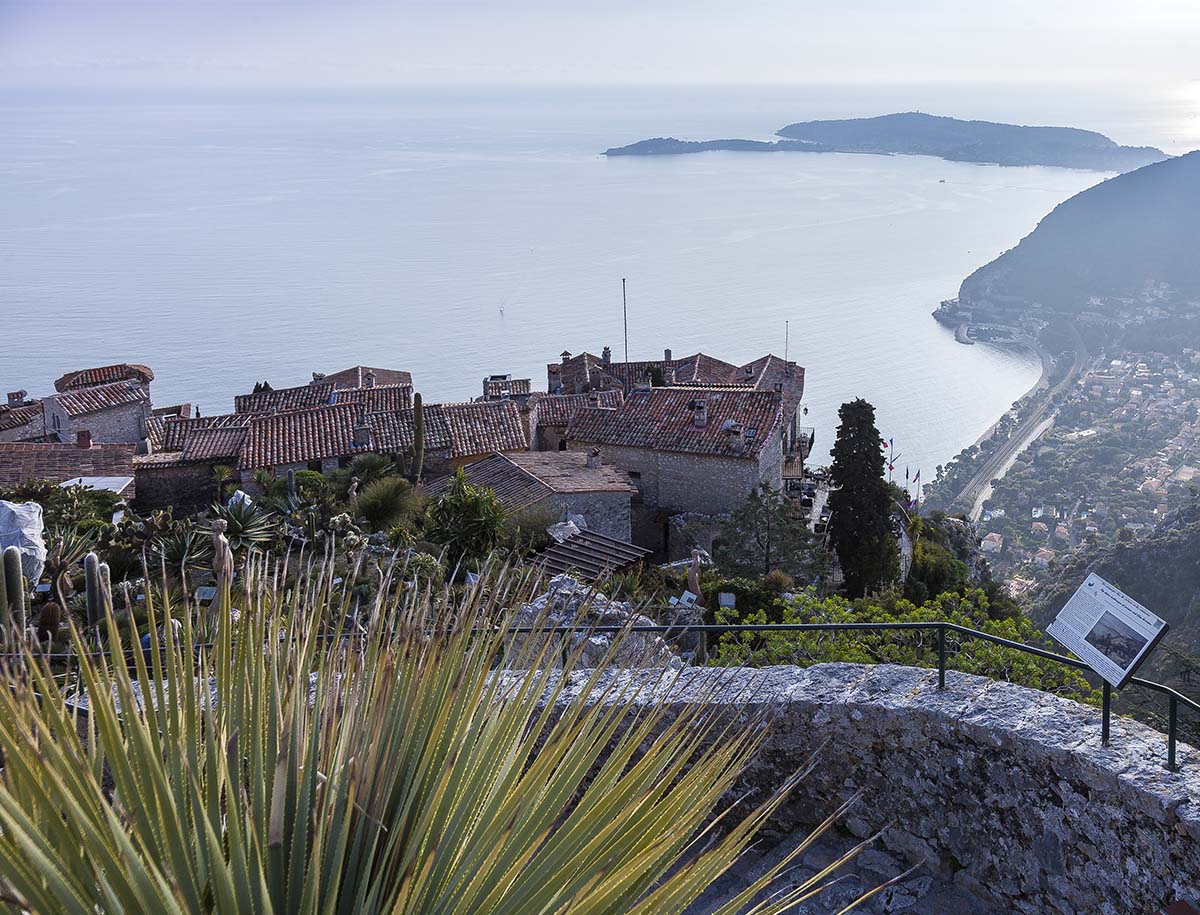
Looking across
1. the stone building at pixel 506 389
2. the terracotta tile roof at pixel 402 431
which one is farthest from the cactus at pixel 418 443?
the stone building at pixel 506 389

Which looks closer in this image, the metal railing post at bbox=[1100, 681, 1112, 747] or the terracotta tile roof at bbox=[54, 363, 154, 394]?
the metal railing post at bbox=[1100, 681, 1112, 747]

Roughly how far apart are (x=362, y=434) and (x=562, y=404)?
6.90 metres

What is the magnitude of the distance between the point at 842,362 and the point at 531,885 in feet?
210

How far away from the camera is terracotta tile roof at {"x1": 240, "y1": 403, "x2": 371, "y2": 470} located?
22.6 m

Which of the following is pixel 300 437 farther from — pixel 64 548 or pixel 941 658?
pixel 941 658

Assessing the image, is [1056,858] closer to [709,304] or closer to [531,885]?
[531,885]

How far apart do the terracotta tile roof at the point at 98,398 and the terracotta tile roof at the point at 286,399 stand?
320cm

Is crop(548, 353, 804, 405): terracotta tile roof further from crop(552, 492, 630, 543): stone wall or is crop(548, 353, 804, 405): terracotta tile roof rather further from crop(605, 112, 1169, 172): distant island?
crop(605, 112, 1169, 172): distant island

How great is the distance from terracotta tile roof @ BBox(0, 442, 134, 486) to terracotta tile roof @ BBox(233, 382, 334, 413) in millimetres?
7523

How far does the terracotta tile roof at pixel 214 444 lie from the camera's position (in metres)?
22.9

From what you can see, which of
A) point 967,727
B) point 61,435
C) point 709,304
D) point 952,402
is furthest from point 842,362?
point 967,727

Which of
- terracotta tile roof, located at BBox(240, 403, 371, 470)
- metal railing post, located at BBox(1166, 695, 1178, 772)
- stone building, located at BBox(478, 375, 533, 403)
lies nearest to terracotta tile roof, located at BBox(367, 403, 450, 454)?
terracotta tile roof, located at BBox(240, 403, 371, 470)

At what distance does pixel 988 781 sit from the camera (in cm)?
456

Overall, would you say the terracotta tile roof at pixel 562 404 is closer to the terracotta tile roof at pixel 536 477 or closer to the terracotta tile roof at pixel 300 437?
the terracotta tile roof at pixel 300 437
